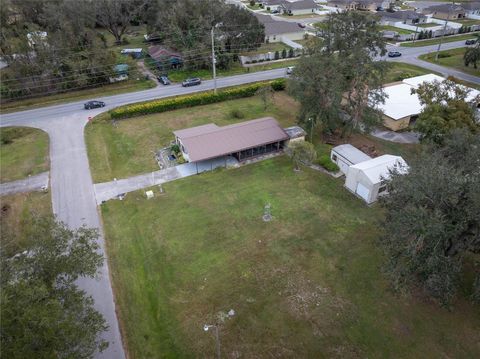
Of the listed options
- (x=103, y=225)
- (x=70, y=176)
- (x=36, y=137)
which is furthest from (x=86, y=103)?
(x=103, y=225)

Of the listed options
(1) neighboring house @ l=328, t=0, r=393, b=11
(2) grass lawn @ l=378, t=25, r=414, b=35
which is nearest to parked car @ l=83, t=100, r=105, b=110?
(2) grass lawn @ l=378, t=25, r=414, b=35

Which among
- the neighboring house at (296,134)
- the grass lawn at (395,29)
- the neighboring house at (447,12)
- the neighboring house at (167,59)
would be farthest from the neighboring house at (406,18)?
the neighboring house at (296,134)

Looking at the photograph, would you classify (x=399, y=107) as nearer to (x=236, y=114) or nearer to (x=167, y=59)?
(x=236, y=114)

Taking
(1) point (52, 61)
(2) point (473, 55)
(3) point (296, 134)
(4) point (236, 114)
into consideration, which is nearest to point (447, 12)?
(2) point (473, 55)

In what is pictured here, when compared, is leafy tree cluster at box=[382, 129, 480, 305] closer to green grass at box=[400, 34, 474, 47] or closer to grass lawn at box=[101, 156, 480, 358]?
grass lawn at box=[101, 156, 480, 358]

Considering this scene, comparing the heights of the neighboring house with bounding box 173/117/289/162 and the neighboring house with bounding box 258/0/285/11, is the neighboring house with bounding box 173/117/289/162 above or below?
below
